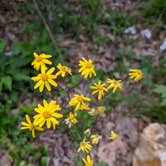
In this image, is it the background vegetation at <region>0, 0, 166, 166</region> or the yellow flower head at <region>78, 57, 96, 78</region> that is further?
the background vegetation at <region>0, 0, 166, 166</region>

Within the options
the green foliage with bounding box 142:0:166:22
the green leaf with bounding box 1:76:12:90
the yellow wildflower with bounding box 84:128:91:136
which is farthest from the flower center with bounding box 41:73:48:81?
the green foliage with bounding box 142:0:166:22

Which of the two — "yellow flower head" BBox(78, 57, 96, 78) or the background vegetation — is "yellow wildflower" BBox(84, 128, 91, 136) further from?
the background vegetation

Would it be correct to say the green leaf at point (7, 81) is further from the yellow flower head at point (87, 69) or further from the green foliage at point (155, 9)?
the green foliage at point (155, 9)

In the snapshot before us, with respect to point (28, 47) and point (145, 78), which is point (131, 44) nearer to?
point (145, 78)

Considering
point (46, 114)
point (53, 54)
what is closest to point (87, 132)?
point (46, 114)

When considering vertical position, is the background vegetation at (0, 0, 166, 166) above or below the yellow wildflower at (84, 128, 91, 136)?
above

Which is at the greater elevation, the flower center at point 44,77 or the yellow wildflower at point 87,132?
the flower center at point 44,77

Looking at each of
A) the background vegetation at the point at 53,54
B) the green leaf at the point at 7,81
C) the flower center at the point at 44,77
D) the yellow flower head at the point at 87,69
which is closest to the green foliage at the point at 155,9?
the background vegetation at the point at 53,54

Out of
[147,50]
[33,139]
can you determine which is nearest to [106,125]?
→ [33,139]

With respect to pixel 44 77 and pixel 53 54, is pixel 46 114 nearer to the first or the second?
pixel 44 77
